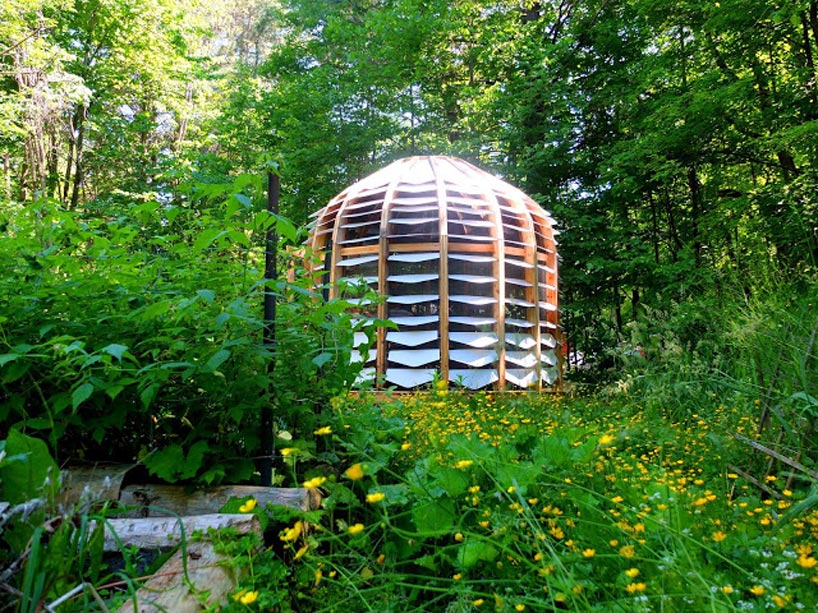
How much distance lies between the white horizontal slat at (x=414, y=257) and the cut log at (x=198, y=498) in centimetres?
469

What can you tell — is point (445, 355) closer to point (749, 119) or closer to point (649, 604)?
point (649, 604)

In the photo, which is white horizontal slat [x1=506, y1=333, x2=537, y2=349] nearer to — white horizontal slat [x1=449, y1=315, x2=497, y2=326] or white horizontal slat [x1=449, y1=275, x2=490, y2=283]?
white horizontal slat [x1=449, y1=315, x2=497, y2=326]

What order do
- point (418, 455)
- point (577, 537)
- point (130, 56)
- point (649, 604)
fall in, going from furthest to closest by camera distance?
point (130, 56) → point (418, 455) → point (577, 537) → point (649, 604)

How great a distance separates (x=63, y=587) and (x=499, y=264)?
558 centimetres

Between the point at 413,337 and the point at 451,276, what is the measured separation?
0.85 m

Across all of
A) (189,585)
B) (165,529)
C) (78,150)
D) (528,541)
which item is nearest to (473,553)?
(528,541)

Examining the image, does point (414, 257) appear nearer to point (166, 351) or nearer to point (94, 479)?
point (166, 351)

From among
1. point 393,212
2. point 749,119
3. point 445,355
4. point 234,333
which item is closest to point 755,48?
point 749,119

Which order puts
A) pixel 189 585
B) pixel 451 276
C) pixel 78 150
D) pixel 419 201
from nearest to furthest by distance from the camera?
1. pixel 189 585
2. pixel 451 276
3. pixel 419 201
4. pixel 78 150

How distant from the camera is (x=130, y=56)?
12555mm

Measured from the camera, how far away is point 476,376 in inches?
242

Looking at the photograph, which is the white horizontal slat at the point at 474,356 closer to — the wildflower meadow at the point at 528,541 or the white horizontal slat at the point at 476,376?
the white horizontal slat at the point at 476,376

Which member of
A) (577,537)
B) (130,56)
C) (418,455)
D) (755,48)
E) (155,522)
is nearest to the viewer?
(577,537)

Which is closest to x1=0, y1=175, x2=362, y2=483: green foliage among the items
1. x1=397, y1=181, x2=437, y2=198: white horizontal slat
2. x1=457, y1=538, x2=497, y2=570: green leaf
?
x1=457, y1=538, x2=497, y2=570: green leaf
